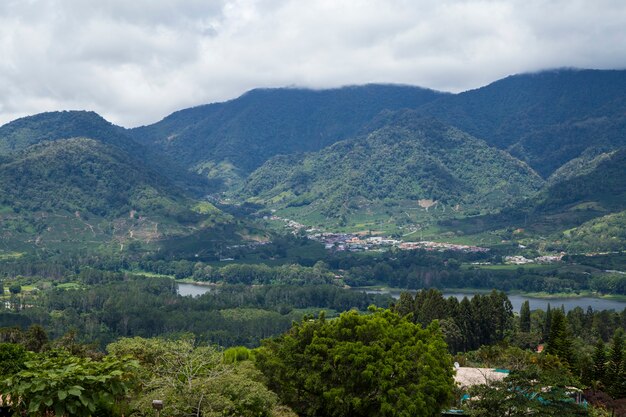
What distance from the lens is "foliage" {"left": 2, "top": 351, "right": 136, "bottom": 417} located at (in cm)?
2134

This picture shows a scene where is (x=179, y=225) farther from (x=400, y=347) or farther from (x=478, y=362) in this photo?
(x=400, y=347)

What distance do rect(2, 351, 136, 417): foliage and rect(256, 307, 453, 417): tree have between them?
11297mm

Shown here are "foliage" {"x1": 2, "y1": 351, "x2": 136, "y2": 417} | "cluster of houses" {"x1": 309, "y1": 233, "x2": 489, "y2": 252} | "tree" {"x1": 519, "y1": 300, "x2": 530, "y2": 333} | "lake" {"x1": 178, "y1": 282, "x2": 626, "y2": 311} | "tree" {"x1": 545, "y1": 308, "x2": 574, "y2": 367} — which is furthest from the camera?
"cluster of houses" {"x1": 309, "y1": 233, "x2": 489, "y2": 252}

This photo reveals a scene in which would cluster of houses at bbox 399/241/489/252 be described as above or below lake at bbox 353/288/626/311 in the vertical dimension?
above

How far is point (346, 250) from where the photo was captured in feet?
600

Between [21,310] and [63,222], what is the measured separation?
81107mm

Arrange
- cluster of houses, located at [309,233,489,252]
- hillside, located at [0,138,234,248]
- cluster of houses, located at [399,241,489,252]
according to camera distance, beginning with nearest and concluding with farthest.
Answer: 1. hillside, located at [0,138,234,248]
2. cluster of houses, located at [399,241,489,252]
3. cluster of houses, located at [309,233,489,252]

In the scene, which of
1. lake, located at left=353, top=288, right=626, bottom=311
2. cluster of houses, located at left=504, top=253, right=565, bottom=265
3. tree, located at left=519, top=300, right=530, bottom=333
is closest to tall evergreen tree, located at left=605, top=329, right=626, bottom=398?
tree, located at left=519, top=300, right=530, bottom=333

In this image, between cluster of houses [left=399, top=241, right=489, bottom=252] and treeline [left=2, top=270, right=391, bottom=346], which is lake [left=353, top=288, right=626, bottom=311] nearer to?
treeline [left=2, top=270, right=391, bottom=346]

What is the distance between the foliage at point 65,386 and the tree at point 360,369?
1130 centimetres

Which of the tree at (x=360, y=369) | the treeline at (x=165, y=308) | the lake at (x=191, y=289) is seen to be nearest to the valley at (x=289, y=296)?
the tree at (x=360, y=369)

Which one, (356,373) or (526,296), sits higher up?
(356,373)

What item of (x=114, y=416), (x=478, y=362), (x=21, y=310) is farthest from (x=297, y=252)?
(x=114, y=416)

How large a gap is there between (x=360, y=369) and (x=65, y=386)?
13987mm
